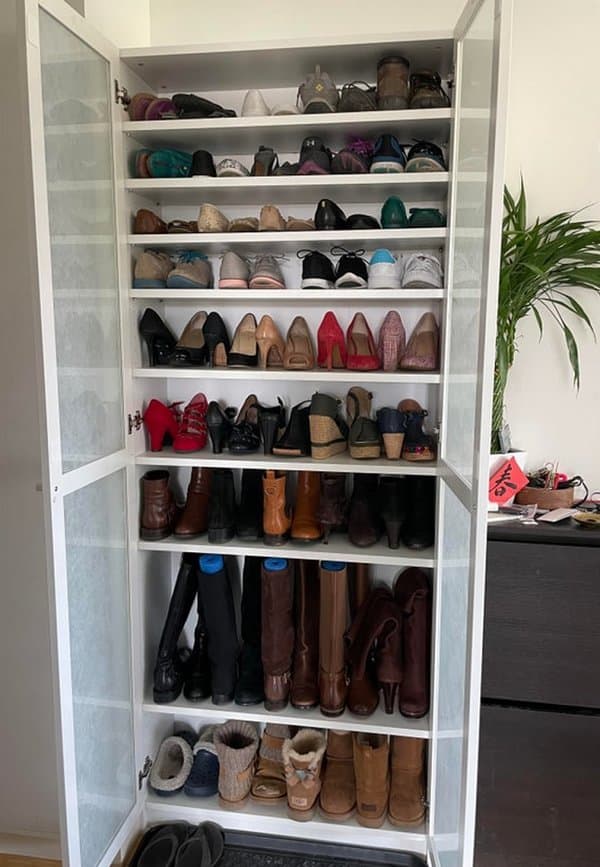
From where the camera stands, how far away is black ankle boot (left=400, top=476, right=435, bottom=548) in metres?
1.65

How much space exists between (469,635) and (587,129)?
138 cm

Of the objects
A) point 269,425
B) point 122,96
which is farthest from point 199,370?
point 122,96

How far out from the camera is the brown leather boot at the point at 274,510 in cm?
168

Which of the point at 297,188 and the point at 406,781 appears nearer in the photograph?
the point at 297,188

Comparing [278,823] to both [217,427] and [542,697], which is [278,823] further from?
[217,427]

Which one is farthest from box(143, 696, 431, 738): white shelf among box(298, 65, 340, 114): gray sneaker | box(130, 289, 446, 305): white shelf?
box(298, 65, 340, 114): gray sneaker

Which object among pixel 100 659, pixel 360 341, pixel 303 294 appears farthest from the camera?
pixel 360 341

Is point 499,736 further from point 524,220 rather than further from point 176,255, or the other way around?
point 176,255

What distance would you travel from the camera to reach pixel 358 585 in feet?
5.99

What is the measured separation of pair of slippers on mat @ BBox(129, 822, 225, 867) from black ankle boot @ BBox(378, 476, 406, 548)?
3.09ft

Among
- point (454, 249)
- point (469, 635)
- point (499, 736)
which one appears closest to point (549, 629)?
point (499, 736)

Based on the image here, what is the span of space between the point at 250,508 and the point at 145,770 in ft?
2.62

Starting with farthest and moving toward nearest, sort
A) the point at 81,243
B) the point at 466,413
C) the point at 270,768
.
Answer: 1. the point at 270,768
2. the point at 81,243
3. the point at 466,413

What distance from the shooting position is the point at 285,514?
5.61ft
